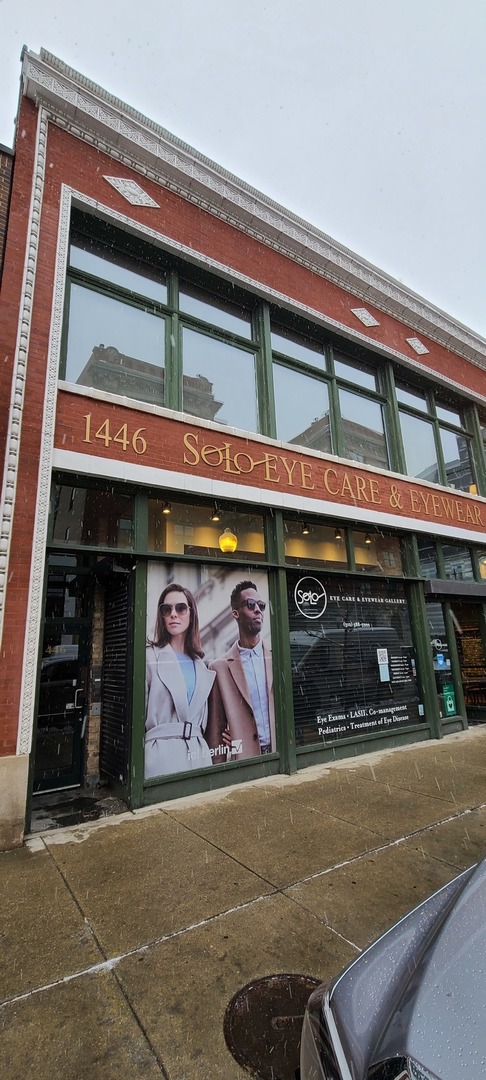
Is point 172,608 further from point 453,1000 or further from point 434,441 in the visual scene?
point 434,441

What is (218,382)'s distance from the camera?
8.32 m

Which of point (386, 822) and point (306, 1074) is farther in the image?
point (386, 822)

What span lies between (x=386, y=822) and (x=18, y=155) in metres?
9.25

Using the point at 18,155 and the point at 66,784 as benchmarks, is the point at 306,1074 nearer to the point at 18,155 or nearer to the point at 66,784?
the point at 66,784

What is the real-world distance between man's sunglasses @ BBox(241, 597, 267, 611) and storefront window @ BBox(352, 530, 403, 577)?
7.65 feet

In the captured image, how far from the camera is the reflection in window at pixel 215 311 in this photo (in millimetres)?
8352

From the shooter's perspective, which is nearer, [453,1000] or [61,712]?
[453,1000]

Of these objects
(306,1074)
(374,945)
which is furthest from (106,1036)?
(374,945)

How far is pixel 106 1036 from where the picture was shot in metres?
2.46

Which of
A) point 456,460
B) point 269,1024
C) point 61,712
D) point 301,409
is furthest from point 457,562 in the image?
point 269,1024

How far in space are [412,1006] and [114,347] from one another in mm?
7590

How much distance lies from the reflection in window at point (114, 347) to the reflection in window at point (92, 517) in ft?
5.24

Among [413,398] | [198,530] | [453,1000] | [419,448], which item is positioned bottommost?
[453,1000]

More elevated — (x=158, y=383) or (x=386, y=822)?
(x=158, y=383)
